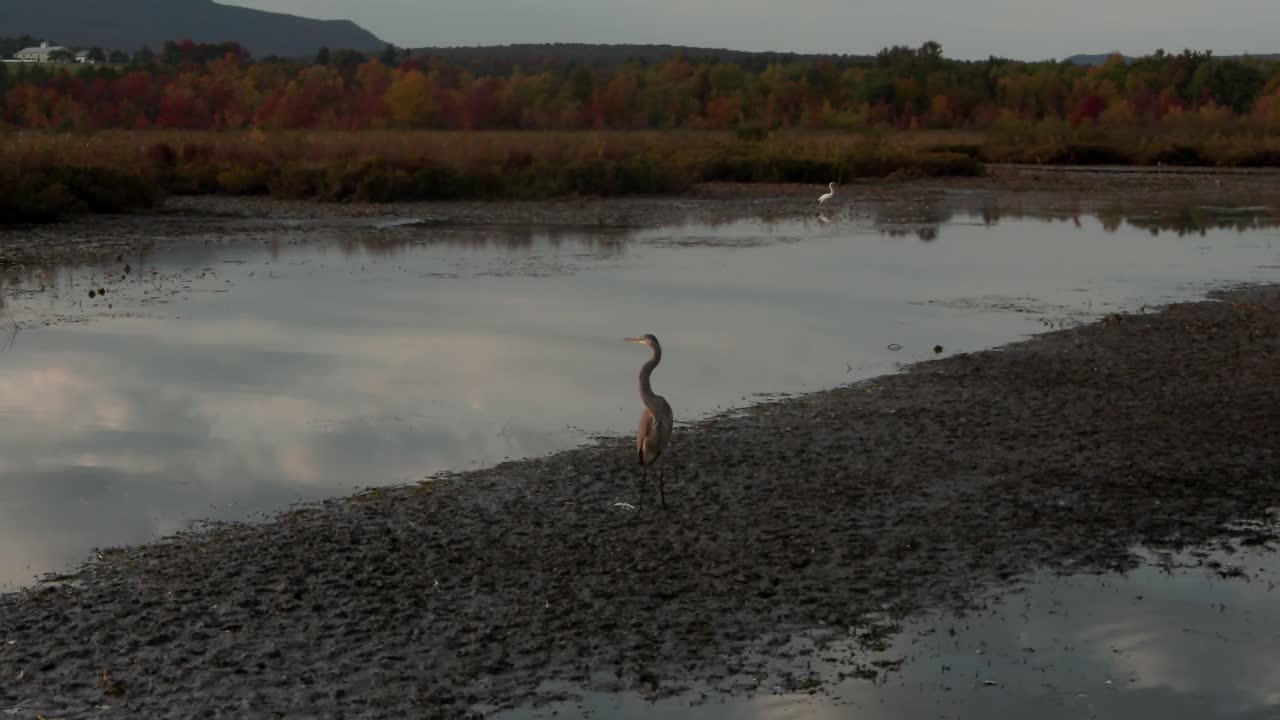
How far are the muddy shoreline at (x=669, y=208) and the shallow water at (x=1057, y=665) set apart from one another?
1721 cm

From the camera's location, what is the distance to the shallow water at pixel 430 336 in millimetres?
9938

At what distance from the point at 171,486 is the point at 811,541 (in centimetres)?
423

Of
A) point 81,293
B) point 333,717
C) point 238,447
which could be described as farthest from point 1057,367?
point 81,293

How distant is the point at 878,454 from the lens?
995 centimetres

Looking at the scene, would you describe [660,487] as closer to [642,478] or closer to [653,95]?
[642,478]

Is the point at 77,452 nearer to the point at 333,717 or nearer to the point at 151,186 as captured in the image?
the point at 333,717

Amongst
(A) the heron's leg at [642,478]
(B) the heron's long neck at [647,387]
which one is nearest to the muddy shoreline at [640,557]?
(A) the heron's leg at [642,478]

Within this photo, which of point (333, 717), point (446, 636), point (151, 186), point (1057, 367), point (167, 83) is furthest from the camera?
point (167, 83)

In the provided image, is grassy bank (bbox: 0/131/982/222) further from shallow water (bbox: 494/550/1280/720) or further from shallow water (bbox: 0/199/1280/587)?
shallow water (bbox: 494/550/1280/720)

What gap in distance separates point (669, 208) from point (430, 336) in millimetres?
18154

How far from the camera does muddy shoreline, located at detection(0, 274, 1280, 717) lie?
6.23 metres

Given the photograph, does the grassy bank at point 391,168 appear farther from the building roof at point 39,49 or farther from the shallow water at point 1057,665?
the building roof at point 39,49

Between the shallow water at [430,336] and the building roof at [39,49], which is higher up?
the building roof at [39,49]

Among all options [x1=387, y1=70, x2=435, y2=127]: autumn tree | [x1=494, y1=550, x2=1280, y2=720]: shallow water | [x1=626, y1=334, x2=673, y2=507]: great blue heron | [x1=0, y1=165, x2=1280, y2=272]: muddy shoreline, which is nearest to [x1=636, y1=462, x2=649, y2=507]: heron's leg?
[x1=626, y1=334, x2=673, y2=507]: great blue heron
